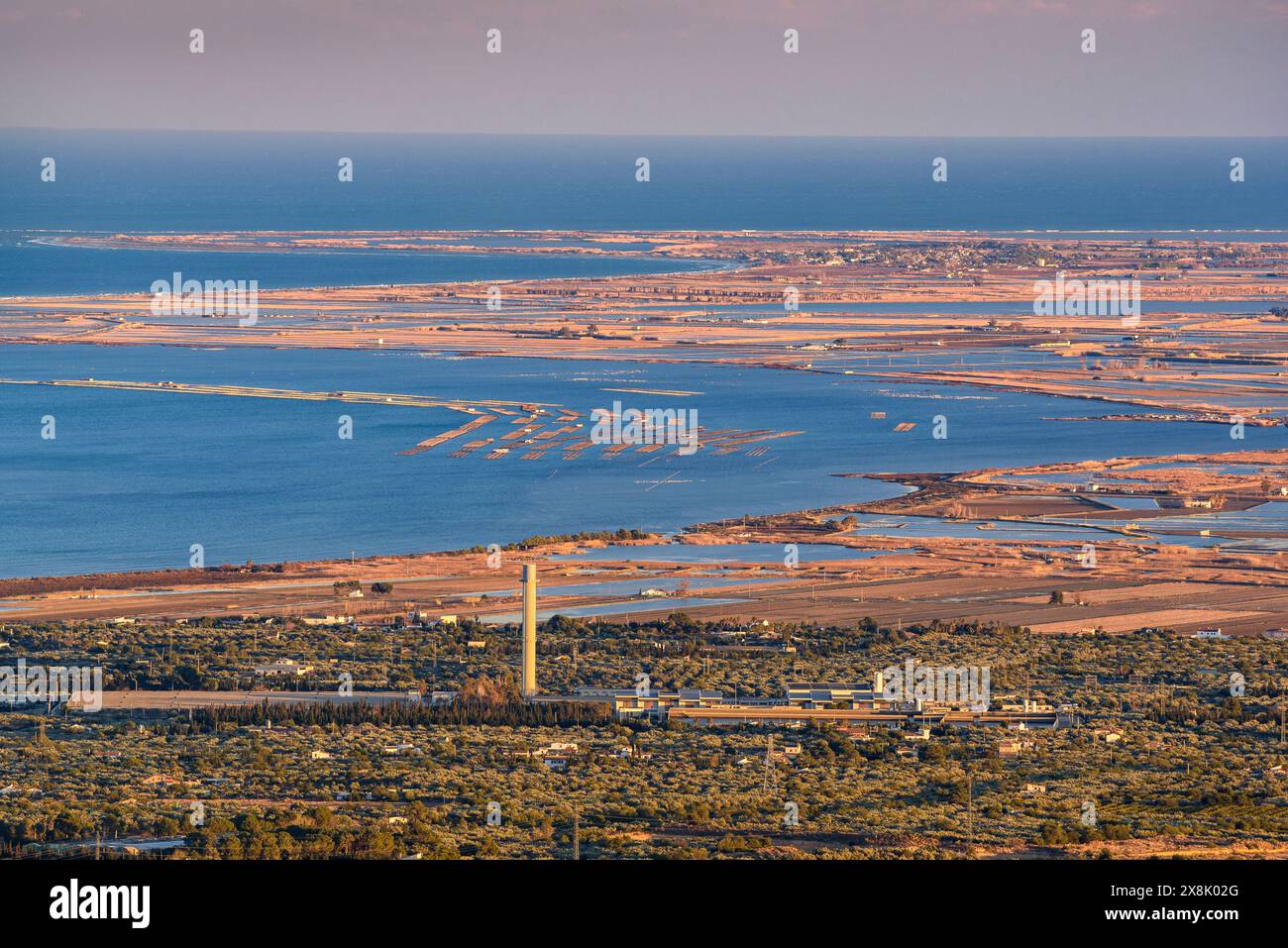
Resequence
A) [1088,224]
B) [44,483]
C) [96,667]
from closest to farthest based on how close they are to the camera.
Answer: [96,667], [44,483], [1088,224]

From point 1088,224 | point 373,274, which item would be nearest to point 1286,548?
point 373,274

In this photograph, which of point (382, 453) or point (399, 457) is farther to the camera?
point (382, 453)

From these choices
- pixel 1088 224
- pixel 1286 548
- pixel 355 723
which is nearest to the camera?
pixel 355 723

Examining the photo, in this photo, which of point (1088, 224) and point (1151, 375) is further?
point (1088, 224)

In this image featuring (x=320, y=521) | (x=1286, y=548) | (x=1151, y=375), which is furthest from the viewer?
(x=1151, y=375)

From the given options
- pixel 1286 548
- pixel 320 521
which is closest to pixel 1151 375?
pixel 1286 548
